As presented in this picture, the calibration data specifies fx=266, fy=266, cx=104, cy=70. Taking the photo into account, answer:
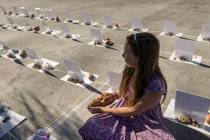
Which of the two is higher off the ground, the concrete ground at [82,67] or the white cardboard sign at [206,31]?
the white cardboard sign at [206,31]

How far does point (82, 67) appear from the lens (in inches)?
387

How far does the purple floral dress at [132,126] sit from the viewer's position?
4.28 metres

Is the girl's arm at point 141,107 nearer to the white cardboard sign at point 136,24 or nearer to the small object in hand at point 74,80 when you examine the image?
the small object in hand at point 74,80

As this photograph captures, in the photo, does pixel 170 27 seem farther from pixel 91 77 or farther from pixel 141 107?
pixel 141 107

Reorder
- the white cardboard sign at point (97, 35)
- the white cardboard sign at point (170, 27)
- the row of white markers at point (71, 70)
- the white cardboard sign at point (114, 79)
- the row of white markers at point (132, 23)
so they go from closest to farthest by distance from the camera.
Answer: the white cardboard sign at point (114, 79), the row of white markers at point (71, 70), the row of white markers at point (132, 23), the white cardboard sign at point (97, 35), the white cardboard sign at point (170, 27)

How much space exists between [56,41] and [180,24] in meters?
6.32

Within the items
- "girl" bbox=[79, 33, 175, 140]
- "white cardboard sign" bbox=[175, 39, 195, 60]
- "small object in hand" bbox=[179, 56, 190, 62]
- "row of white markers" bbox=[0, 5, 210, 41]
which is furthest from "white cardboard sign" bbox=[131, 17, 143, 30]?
"girl" bbox=[79, 33, 175, 140]

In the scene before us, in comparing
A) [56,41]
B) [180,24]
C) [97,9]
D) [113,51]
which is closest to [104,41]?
[113,51]

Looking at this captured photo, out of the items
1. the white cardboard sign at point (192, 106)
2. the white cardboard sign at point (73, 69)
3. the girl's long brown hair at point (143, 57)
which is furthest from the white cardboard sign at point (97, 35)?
the girl's long brown hair at point (143, 57)

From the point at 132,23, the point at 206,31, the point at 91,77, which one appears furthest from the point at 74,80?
the point at 206,31

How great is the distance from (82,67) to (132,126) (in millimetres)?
5544

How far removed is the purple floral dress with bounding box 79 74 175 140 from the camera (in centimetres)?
428

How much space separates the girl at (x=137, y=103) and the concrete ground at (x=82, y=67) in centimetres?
180

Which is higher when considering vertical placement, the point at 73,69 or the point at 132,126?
the point at 132,126
